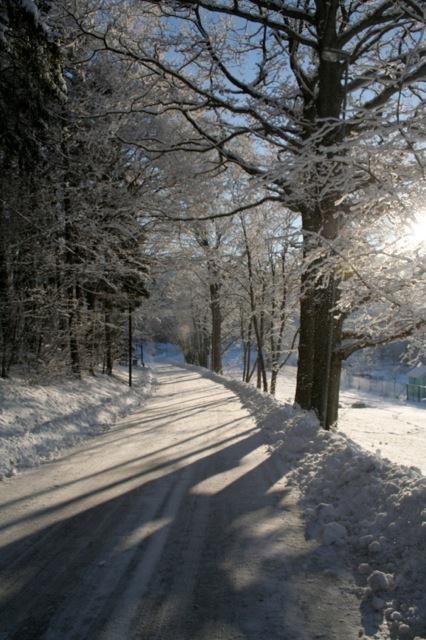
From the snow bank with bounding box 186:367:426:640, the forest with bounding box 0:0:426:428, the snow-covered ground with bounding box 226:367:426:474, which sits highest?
the forest with bounding box 0:0:426:428

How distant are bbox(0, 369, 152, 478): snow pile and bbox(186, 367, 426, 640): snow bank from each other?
392 cm

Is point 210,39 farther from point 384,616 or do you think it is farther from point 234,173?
point 384,616

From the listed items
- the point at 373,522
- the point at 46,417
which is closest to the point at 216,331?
the point at 46,417

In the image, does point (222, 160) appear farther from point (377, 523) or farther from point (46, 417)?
point (377, 523)

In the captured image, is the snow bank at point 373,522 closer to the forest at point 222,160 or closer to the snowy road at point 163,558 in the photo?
the snowy road at point 163,558

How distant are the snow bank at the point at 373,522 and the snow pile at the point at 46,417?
12.9 feet

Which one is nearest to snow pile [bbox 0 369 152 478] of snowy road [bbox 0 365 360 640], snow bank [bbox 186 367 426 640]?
snowy road [bbox 0 365 360 640]

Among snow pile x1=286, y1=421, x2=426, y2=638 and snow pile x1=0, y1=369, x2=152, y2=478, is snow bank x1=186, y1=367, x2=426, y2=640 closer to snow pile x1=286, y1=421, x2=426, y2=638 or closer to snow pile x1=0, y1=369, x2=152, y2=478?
snow pile x1=286, y1=421, x2=426, y2=638

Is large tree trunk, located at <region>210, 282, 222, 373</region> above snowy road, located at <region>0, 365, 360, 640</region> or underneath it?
above

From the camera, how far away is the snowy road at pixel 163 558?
8.93ft

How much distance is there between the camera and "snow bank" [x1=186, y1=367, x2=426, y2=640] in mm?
2814

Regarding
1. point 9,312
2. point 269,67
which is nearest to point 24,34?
point 269,67

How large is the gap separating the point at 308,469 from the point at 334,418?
5.19 meters

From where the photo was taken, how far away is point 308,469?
5.61 m
